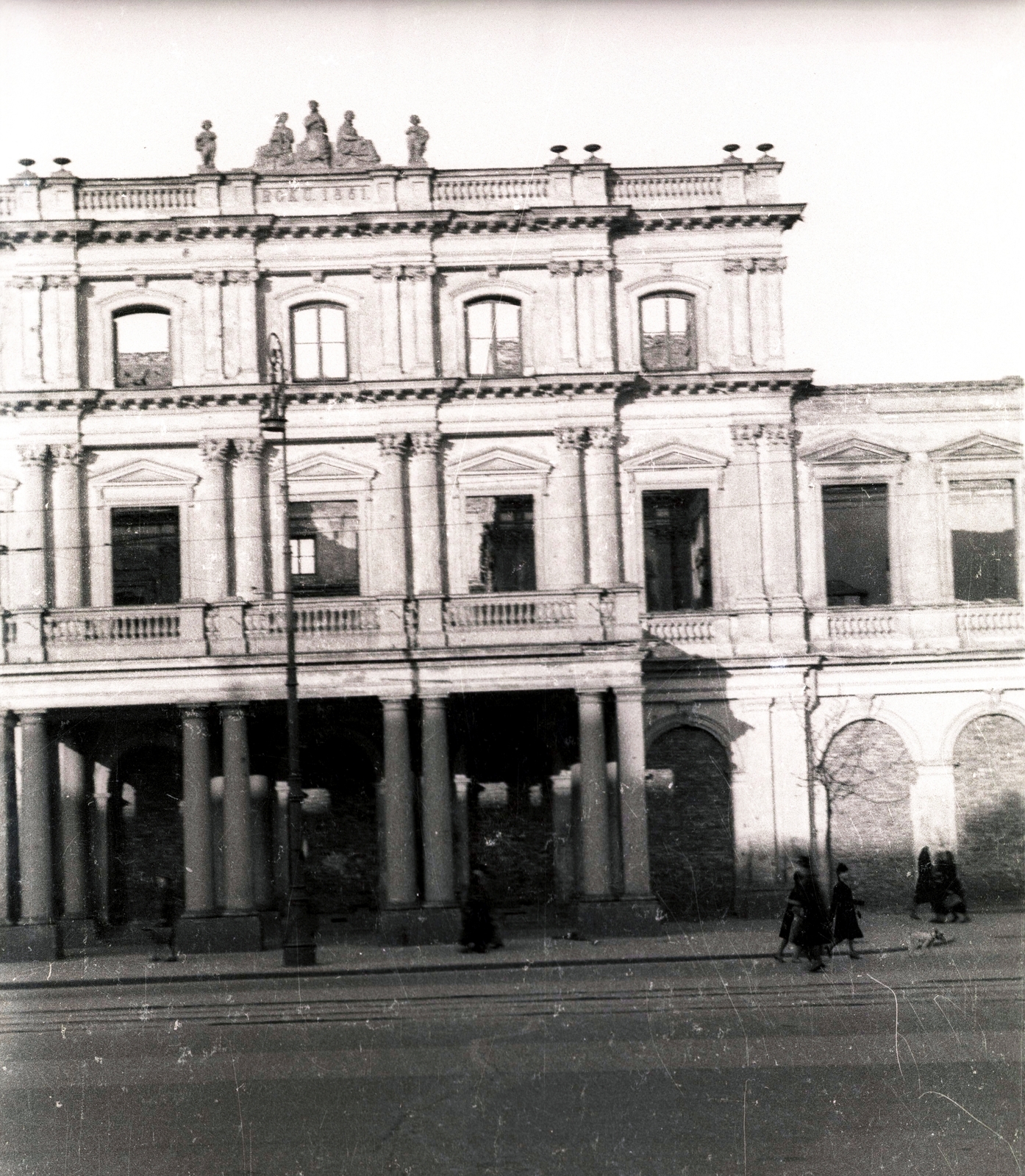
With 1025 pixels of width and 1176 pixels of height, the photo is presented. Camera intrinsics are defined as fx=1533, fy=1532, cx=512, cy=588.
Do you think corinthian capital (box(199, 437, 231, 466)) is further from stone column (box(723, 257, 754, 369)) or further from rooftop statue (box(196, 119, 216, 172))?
stone column (box(723, 257, 754, 369))

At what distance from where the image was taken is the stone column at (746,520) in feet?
104

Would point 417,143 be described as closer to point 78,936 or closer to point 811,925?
point 78,936

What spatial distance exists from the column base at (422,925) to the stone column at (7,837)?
22.9 ft

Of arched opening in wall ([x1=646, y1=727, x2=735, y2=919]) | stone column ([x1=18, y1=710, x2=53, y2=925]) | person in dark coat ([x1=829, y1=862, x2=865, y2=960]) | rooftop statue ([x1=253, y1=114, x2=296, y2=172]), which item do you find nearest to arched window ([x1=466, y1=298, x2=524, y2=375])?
rooftop statue ([x1=253, y1=114, x2=296, y2=172])

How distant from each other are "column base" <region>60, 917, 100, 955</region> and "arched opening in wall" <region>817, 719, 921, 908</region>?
14.5 metres

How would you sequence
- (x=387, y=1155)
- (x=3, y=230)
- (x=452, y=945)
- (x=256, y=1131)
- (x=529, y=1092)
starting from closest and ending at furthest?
(x=387, y=1155) → (x=256, y=1131) → (x=529, y=1092) → (x=452, y=945) → (x=3, y=230)

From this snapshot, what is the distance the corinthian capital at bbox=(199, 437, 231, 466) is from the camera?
30969 mm

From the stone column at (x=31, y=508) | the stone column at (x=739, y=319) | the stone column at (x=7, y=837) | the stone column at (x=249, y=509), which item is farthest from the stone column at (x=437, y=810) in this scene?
the stone column at (x=739, y=319)

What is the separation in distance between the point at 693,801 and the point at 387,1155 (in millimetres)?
21027

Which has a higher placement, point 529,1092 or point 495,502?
point 495,502

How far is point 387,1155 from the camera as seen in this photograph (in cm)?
1088

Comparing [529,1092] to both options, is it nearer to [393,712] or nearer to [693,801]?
[393,712]

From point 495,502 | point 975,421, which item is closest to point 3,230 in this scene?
point 495,502

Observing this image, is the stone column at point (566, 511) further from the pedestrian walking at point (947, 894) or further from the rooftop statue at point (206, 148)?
the pedestrian walking at point (947, 894)
